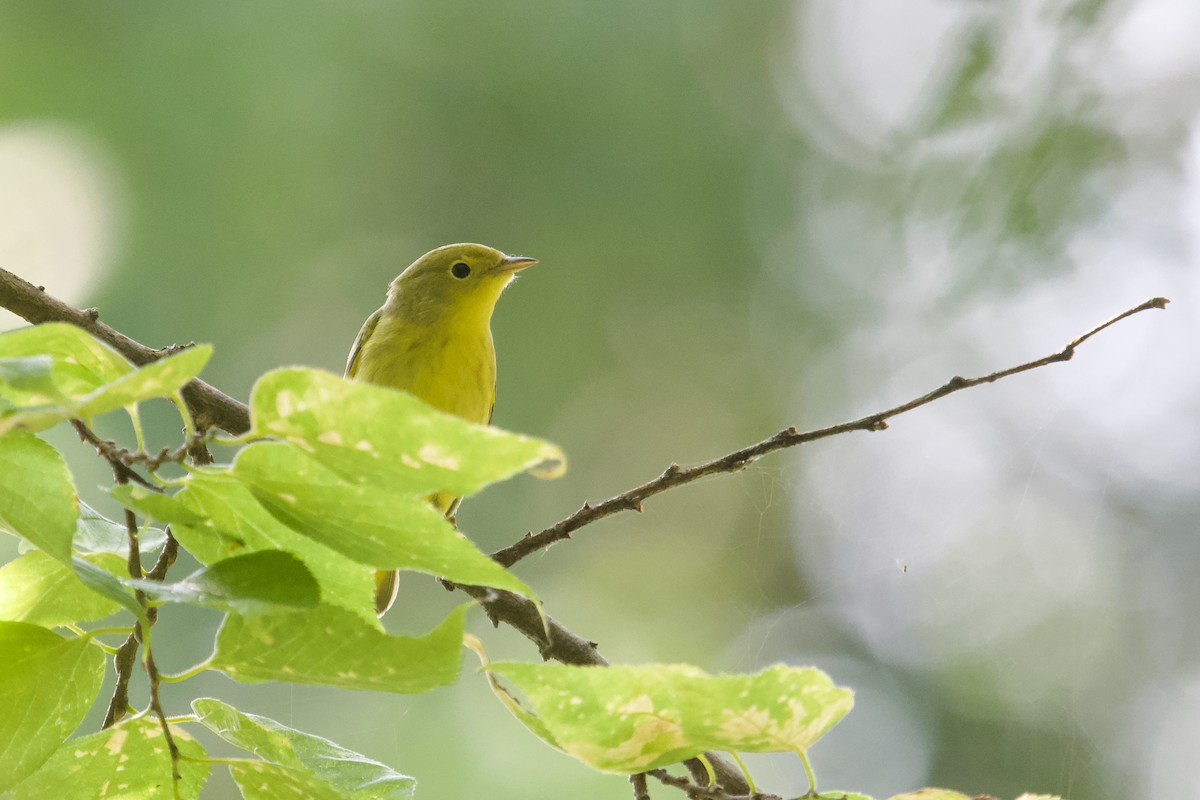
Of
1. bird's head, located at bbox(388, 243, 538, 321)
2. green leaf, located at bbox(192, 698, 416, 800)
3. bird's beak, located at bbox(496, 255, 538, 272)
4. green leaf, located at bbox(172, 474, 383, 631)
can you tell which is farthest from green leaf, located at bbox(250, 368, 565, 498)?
bird's beak, located at bbox(496, 255, 538, 272)

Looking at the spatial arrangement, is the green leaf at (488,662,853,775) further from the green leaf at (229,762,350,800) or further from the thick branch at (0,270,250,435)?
the thick branch at (0,270,250,435)

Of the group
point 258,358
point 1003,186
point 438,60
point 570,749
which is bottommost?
point 570,749

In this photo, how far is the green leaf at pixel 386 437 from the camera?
0.63 m

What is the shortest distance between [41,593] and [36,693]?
19cm

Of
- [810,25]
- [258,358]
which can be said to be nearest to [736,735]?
[258,358]

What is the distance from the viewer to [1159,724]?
469 centimetres

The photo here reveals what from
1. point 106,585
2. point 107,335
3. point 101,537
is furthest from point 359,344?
point 106,585

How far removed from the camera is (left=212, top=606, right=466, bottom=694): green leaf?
740 mm

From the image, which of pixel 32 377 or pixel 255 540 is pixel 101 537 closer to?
pixel 255 540

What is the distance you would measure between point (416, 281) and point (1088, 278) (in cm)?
292

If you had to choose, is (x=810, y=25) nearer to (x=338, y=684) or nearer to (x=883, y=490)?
(x=883, y=490)

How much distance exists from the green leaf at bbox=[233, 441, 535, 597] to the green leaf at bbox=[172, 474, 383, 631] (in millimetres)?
78

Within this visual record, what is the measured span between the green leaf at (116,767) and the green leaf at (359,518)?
0.31 m

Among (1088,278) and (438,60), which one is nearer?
(1088,278)
